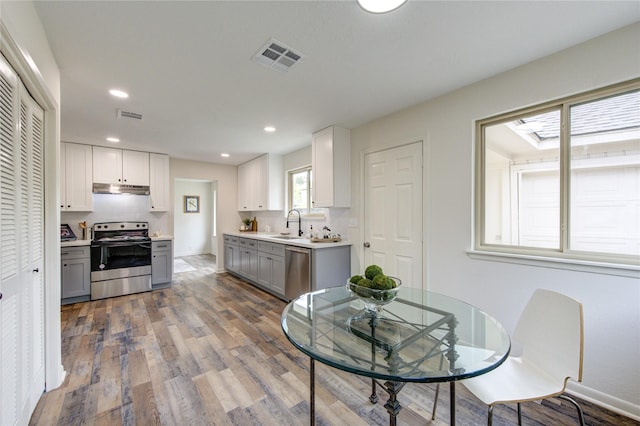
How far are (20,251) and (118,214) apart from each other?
12.3 feet

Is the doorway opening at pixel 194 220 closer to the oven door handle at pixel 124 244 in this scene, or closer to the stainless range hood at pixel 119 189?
the stainless range hood at pixel 119 189

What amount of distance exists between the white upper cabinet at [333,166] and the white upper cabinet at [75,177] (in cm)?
379

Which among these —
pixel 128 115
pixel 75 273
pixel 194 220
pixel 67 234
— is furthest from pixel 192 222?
pixel 128 115

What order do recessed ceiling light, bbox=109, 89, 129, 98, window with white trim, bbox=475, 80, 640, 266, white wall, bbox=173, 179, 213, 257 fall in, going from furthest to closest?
white wall, bbox=173, 179, 213, 257 < recessed ceiling light, bbox=109, 89, 129, 98 < window with white trim, bbox=475, 80, 640, 266

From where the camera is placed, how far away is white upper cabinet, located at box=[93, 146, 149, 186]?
439 centimetres

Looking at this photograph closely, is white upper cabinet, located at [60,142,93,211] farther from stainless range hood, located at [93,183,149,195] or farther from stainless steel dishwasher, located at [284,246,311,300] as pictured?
stainless steel dishwasher, located at [284,246,311,300]

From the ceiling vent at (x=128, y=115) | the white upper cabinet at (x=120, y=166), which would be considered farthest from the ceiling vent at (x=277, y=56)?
the white upper cabinet at (x=120, y=166)

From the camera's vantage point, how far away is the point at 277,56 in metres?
1.97

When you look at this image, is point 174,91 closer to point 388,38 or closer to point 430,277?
point 388,38

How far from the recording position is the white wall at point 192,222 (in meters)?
7.57

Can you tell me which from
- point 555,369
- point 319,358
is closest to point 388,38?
point 319,358

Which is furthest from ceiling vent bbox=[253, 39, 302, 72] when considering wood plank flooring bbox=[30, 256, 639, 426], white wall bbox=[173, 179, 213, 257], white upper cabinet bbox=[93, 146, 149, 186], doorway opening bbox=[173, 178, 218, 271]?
white wall bbox=[173, 179, 213, 257]

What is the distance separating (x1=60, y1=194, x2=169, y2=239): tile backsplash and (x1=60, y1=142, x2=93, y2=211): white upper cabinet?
21 cm

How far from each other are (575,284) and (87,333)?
4511 mm
